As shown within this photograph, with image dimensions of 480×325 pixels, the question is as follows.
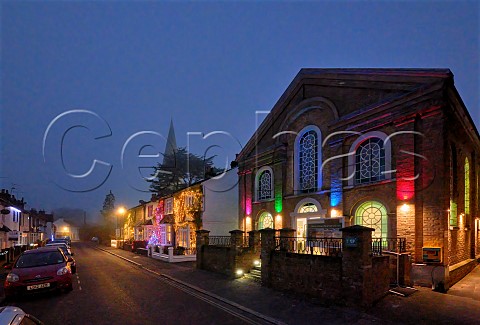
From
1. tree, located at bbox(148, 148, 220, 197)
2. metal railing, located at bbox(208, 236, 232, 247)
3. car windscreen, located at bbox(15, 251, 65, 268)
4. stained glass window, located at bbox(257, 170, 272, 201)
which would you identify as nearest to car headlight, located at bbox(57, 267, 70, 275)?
car windscreen, located at bbox(15, 251, 65, 268)

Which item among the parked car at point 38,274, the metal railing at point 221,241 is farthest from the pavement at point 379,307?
the metal railing at point 221,241

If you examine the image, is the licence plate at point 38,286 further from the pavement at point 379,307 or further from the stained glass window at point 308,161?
the stained glass window at point 308,161

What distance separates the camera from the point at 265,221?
78.2ft

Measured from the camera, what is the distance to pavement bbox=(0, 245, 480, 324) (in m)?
9.31

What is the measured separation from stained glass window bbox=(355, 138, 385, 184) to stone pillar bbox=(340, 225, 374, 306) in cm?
636

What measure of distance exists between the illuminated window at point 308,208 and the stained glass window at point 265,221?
304cm

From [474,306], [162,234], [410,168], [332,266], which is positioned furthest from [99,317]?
[162,234]

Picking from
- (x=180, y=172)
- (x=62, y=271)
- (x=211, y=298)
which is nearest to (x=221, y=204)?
(x=211, y=298)

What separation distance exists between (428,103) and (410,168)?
277cm

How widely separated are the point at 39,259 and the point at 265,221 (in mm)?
14300

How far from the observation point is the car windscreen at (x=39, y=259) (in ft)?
41.4

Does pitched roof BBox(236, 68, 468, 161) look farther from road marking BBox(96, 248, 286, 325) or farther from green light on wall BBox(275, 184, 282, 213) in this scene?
road marking BBox(96, 248, 286, 325)

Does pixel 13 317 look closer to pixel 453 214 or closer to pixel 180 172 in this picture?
pixel 453 214

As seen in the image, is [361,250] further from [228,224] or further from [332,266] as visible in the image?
[228,224]
